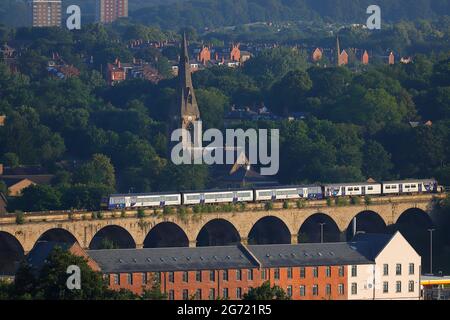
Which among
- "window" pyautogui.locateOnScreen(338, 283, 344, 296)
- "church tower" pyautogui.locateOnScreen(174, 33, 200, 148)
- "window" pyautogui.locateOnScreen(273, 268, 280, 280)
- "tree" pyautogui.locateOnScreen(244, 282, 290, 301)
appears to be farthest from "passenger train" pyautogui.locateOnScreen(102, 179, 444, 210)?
"tree" pyautogui.locateOnScreen(244, 282, 290, 301)

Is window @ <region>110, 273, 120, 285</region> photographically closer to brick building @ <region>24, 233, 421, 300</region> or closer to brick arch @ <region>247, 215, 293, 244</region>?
brick building @ <region>24, 233, 421, 300</region>

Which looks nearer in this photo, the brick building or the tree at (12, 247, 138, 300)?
the tree at (12, 247, 138, 300)

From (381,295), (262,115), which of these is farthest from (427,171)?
(381,295)

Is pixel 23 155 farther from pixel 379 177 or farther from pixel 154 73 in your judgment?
pixel 154 73

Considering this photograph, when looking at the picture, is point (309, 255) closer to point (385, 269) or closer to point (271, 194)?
point (385, 269)

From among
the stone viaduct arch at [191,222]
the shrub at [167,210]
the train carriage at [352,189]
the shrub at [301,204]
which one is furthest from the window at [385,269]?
the train carriage at [352,189]
